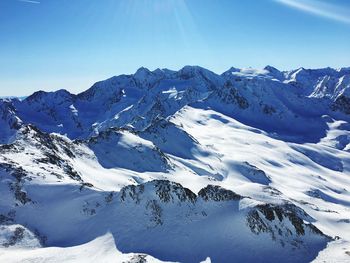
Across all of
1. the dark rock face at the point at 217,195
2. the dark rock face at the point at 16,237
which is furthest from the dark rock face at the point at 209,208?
the dark rock face at the point at 16,237

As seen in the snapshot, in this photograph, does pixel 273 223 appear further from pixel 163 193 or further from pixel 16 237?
pixel 16 237

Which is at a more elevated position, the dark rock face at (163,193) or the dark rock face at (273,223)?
the dark rock face at (163,193)

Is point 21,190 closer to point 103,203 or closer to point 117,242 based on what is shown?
point 103,203

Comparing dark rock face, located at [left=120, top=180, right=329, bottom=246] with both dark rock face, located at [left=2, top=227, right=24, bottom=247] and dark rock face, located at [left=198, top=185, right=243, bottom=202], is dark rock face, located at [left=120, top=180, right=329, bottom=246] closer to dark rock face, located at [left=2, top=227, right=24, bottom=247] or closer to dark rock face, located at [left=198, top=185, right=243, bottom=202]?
dark rock face, located at [left=198, top=185, right=243, bottom=202]

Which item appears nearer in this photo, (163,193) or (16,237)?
(16,237)

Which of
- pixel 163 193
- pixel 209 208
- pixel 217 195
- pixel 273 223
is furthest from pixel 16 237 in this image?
pixel 273 223

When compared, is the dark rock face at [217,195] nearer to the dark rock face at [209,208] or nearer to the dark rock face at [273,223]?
the dark rock face at [209,208]

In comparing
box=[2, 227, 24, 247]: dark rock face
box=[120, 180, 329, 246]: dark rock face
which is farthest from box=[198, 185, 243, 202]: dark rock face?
box=[2, 227, 24, 247]: dark rock face

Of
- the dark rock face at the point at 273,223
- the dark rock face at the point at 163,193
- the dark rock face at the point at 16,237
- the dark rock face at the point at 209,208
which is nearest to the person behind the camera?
the dark rock face at the point at 16,237
